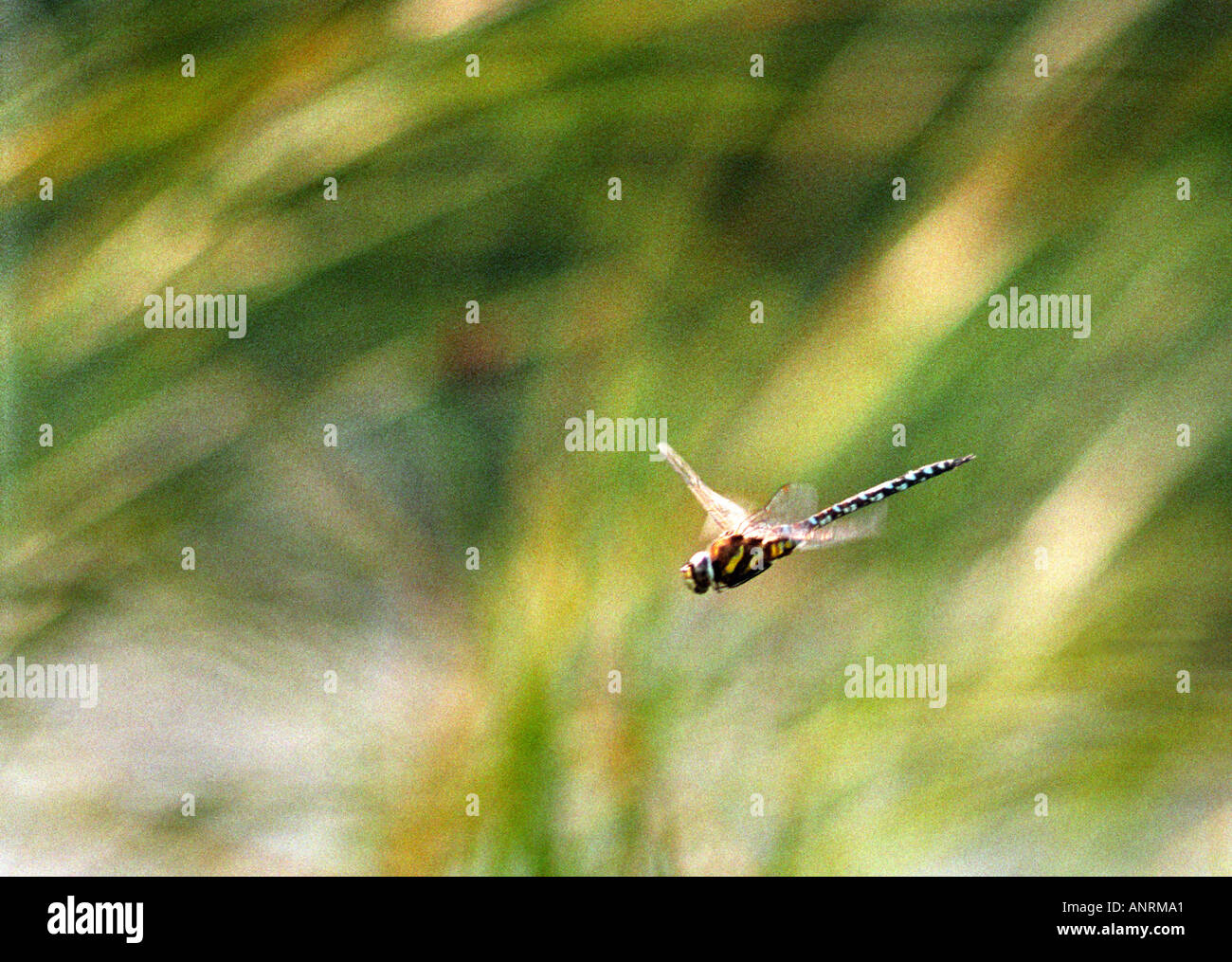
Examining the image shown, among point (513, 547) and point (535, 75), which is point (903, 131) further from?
Result: point (513, 547)

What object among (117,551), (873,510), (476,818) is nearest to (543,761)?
(476,818)
